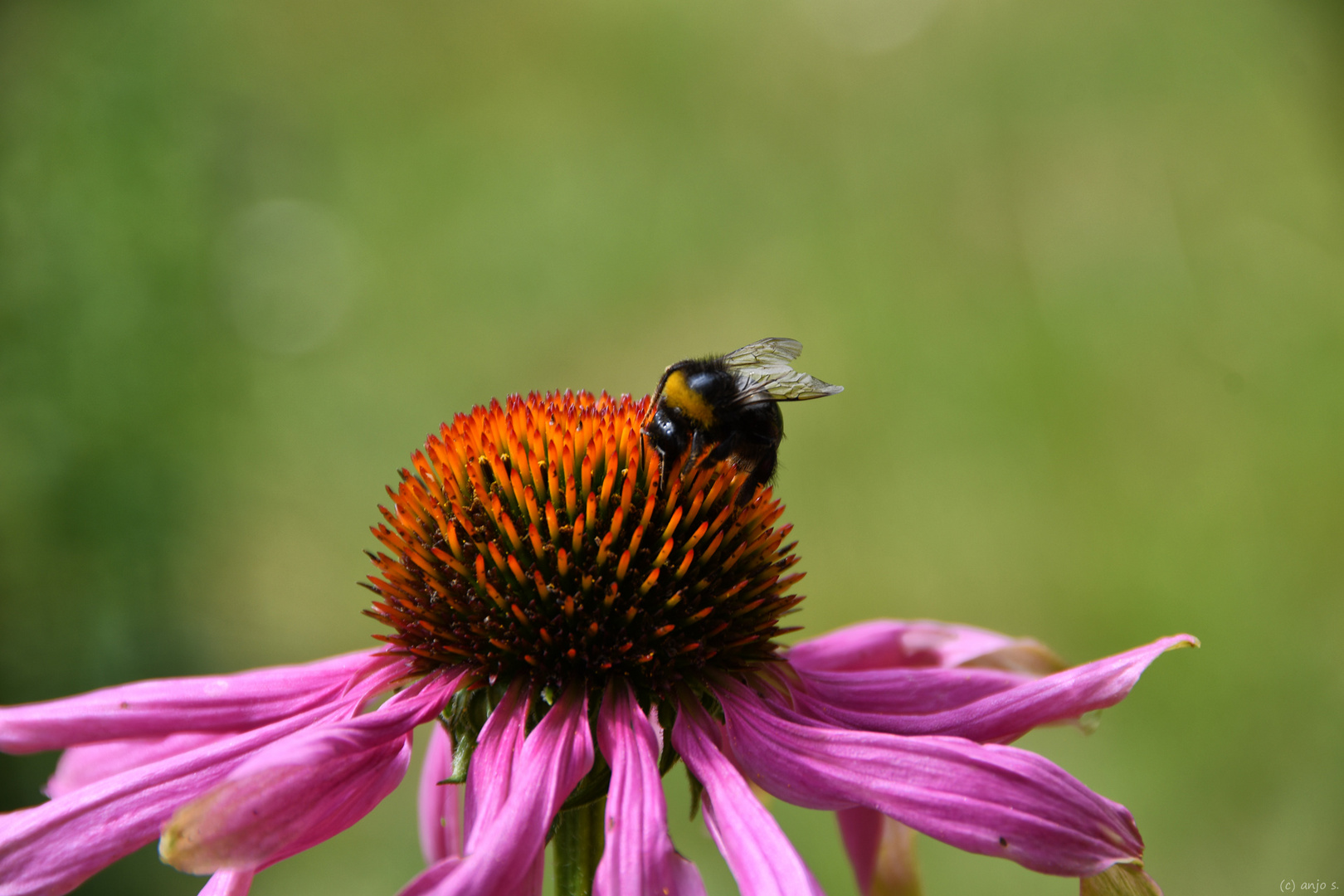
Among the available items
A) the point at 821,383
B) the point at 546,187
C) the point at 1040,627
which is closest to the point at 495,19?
the point at 546,187

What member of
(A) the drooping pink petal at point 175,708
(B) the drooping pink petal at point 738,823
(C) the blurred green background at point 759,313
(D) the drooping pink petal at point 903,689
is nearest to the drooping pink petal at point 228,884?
(A) the drooping pink petal at point 175,708

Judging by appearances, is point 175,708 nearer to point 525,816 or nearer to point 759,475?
point 525,816

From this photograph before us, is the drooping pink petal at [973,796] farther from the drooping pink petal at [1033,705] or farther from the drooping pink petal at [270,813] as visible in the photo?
the drooping pink petal at [270,813]

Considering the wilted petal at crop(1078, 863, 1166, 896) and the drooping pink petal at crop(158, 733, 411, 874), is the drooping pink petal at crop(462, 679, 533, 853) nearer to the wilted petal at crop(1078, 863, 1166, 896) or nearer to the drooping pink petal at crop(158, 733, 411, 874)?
the drooping pink petal at crop(158, 733, 411, 874)

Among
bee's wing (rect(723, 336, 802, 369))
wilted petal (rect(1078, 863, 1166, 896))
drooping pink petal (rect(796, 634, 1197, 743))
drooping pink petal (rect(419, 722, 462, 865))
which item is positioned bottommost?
wilted petal (rect(1078, 863, 1166, 896))

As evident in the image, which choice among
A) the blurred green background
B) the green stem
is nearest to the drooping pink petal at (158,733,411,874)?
the green stem

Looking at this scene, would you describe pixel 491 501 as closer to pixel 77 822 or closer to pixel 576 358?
pixel 77 822
